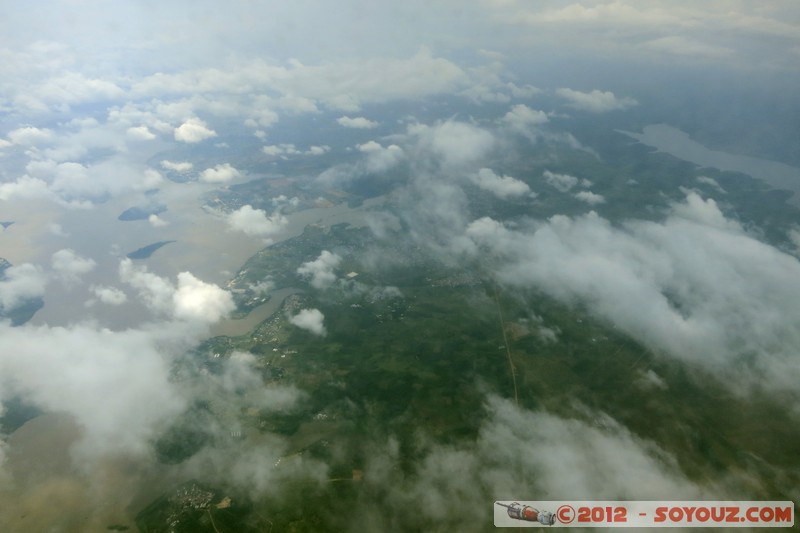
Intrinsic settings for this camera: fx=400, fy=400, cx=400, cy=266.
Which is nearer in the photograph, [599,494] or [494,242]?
[599,494]

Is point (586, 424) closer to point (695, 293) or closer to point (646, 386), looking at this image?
point (646, 386)

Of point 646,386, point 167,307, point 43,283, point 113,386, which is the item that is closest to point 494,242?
point 646,386

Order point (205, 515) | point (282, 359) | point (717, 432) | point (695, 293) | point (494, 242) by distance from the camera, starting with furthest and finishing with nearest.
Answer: point (494, 242) < point (695, 293) < point (282, 359) < point (717, 432) < point (205, 515)

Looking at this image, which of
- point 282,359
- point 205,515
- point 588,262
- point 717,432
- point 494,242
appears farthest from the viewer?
point 494,242

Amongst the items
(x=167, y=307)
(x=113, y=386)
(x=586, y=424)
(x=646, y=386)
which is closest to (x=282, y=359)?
(x=113, y=386)

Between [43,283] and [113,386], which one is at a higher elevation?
[113,386]

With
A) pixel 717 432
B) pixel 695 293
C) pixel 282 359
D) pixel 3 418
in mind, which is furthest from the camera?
pixel 695 293

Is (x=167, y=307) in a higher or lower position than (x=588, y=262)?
lower

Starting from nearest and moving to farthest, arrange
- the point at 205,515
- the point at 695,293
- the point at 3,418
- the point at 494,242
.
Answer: the point at 205,515, the point at 3,418, the point at 695,293, the point at 494,242

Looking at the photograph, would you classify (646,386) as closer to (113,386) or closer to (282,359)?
(282,359)
